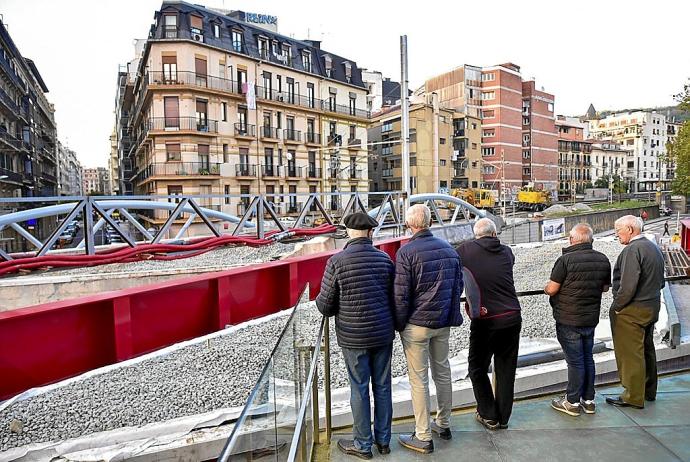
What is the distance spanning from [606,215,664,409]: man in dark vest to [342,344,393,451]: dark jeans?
207 cm

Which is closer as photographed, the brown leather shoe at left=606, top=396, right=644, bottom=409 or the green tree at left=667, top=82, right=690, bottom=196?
the brown leather shoe at left=606, top=396, right=644, bottom=409

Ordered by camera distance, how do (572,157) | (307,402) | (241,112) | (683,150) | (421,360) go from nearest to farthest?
(307,402) → (421,360) → (683,150) → (241,112) → (572,157)

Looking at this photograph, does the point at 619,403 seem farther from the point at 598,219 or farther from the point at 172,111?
the point at 172,111

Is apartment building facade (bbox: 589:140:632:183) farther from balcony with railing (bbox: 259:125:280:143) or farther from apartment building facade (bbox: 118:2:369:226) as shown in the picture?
balcony with railing (bbox: 259:125:280:143)

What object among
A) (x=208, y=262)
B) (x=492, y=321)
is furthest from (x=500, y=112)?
(x=492, y=321)

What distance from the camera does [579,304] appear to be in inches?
150

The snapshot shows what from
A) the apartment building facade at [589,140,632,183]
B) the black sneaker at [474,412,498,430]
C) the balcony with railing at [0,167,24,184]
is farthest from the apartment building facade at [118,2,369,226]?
the apartment building facade at [589,140,632,183]

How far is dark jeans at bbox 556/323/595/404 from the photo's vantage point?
3.90 m

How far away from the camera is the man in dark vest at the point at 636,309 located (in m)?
3.86

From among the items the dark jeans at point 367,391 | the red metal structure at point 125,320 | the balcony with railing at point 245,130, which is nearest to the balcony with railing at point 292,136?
the balcony with railing at point 245,130

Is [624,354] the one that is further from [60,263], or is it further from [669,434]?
[60,263]

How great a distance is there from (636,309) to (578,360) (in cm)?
63

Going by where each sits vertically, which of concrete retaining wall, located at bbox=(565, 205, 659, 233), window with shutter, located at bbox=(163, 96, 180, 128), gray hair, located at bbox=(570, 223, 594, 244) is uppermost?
window with shutter, located at bbox=(163, 96, 180, 128)

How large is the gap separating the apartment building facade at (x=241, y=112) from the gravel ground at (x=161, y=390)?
27910 mm
